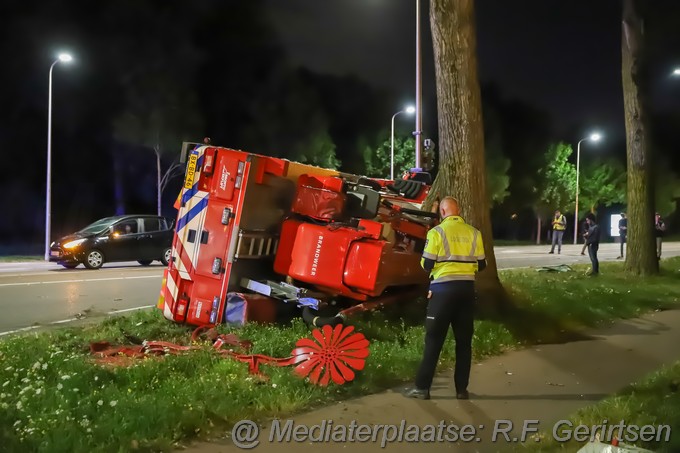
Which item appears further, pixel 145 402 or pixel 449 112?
pixel 449 112

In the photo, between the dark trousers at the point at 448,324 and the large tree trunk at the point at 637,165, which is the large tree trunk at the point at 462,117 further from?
the large tree trunk at the point at 637,165

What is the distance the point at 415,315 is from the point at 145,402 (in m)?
4.19

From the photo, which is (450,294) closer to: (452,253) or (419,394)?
(452,253)

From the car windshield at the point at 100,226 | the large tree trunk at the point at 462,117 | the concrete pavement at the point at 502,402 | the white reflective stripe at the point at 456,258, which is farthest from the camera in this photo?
the car windshield at the point at 100,226

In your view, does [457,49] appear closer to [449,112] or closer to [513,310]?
[449,112]

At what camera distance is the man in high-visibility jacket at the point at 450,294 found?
5.38 metres

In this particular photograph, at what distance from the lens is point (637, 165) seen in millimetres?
15266

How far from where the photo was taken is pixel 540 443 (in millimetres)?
4430

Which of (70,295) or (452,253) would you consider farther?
(70,295)

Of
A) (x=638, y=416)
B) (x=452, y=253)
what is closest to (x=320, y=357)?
(x=452, y=253)

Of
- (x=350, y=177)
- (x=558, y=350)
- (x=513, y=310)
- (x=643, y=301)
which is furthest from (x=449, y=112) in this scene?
(x=643, y=301)

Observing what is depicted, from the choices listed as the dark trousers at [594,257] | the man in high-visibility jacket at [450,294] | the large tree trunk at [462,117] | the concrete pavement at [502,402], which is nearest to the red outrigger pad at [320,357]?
the concrete pavement at [502,402]

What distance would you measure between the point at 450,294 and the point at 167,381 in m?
2.51

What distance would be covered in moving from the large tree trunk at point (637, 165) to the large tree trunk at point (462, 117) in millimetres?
7466
